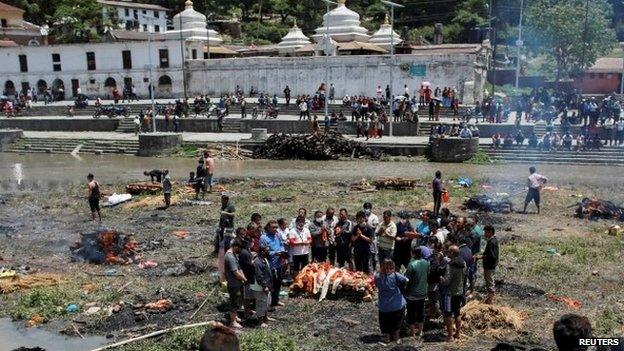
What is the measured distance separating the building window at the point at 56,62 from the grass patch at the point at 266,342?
2046 inches

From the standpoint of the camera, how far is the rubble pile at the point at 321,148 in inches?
1182

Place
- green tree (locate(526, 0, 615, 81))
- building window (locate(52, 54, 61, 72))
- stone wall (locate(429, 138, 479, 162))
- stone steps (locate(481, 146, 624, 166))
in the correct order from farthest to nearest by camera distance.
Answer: building window (locate(52, 54, 61, 72)), green tree (locate(526, 0, 615, 81)), stone wall (locate(429, 138, 479, 162)), stone steps (locate(481, 146, 624, 166))

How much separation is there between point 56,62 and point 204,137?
86.7 ft

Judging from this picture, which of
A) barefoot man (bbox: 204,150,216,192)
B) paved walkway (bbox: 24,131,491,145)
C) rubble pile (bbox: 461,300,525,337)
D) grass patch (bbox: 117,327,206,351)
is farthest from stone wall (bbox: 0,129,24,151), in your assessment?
rubble pile (bbox: 461,300,525,337)

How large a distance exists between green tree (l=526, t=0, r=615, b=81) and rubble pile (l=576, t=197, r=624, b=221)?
33605 millimetres

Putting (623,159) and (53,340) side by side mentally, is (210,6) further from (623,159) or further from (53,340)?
(53,340)

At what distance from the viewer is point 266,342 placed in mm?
8727

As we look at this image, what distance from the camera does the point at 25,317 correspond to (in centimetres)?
1027

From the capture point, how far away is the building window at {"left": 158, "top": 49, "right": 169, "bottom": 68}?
51.9m

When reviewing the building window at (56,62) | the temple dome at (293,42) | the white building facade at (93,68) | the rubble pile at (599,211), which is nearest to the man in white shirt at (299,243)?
the rubble pile at (599,211)

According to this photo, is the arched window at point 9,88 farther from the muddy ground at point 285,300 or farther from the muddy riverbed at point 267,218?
the muddy ground at point 285,300

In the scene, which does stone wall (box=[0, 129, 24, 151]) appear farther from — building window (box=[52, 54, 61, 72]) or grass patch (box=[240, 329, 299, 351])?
grass patch (box=[240, 329, 299, 351])

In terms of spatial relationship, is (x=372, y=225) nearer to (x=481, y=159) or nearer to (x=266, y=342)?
(x=266, y=342)

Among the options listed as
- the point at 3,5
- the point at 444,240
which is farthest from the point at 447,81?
the point at 3,5
